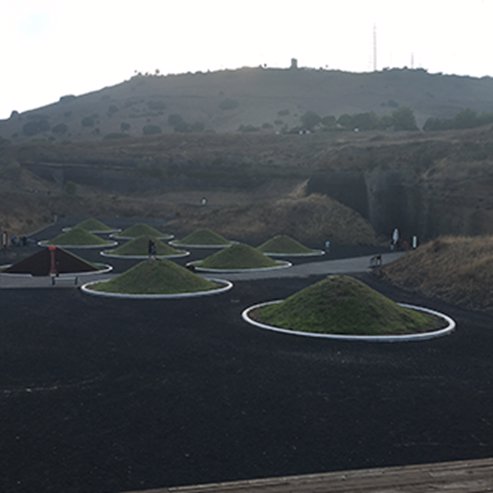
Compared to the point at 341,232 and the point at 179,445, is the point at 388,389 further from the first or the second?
the point at 341,232

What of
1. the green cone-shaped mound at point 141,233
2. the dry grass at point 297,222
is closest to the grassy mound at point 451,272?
the dry grass at point 297,222

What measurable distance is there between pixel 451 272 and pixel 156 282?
619 inches

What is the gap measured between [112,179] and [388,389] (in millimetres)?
103305

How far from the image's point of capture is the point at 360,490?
33.4ft

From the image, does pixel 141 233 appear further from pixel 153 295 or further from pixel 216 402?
pixel 216 402

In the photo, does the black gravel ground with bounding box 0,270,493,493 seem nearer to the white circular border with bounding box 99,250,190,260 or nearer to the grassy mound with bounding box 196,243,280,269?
the grassy mound with bounding box 196,243,280,269

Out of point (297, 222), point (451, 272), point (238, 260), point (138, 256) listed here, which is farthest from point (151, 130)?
point (451, 272)

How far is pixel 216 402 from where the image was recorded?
16969 mm

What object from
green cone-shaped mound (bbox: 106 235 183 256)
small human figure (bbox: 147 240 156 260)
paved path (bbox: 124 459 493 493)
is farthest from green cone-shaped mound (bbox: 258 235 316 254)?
paved path (bbox: 124 459 493 493)

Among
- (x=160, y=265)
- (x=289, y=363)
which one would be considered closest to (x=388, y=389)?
(x=289, y=363)

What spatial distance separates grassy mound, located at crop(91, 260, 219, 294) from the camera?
34328 mm

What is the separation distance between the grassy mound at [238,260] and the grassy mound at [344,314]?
16.5 metres

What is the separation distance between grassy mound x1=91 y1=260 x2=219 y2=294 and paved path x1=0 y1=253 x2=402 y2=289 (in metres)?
3.50

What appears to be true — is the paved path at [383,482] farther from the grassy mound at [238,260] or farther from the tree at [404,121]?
the tree at [404,121]
